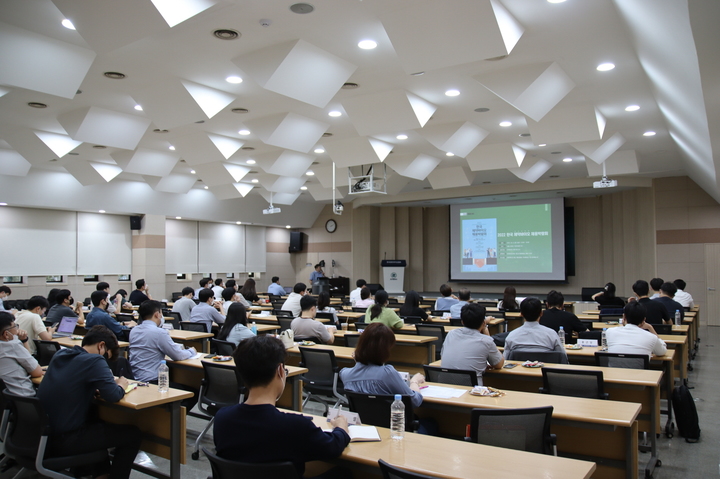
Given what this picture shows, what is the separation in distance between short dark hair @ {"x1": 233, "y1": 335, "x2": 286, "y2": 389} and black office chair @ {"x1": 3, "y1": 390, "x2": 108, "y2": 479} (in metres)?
1.71

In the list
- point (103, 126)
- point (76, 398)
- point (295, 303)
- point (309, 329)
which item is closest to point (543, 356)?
point (309, 329)

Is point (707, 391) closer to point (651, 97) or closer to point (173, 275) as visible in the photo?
point (651, 97)

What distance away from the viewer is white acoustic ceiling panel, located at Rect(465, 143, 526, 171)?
428 inches

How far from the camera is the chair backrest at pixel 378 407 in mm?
3098

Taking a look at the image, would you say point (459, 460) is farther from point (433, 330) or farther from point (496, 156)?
point (496, 156)

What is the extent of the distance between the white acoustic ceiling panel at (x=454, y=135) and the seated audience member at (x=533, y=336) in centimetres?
520

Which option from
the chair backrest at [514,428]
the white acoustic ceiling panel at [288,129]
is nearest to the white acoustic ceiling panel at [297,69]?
the white acoustic ceiling panel at [288,129]

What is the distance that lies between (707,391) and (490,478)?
6033 mm

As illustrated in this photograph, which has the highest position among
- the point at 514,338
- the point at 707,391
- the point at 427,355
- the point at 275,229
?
the point at 275,229

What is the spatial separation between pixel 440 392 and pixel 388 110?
514 cm

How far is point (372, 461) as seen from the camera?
7.43 ft

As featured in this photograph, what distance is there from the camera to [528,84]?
6.48m

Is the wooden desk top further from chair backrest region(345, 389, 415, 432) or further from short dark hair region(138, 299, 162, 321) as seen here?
short dark hair region(138, 299, 162, 321)

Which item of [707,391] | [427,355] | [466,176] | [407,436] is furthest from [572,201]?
[407,436]
